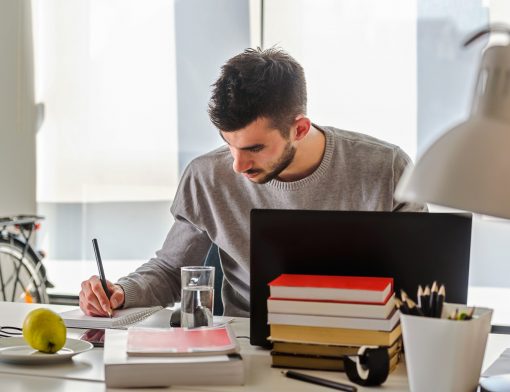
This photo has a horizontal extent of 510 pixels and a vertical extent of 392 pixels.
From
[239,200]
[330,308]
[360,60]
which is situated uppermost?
[360,60]

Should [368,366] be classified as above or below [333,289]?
below

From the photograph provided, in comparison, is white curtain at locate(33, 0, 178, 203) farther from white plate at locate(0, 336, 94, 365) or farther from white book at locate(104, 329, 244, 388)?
white book at locate(104, 329, 244, 388)

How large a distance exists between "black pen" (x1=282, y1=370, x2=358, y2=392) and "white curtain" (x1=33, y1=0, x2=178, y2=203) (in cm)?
265

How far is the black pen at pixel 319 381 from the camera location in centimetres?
134

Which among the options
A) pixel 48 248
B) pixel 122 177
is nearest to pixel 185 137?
pixel 122 177

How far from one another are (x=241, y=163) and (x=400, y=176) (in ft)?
1.37

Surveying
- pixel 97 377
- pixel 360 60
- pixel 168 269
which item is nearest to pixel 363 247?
pixel 97 377

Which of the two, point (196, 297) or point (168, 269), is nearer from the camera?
point (196, 297)

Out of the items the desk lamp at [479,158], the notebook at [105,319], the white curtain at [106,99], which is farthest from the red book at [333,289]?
the white curtain at [106,99]

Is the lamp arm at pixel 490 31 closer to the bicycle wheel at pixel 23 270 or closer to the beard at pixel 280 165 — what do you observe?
the beard at pixel 280 165

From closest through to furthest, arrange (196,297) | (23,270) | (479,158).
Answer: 1. (479,158)
2. (196,297)
3. (23,270)

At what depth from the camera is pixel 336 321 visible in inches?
56.4

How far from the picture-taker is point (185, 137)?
13.0ft

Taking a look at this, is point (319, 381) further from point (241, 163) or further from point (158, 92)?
point (158, 92)
